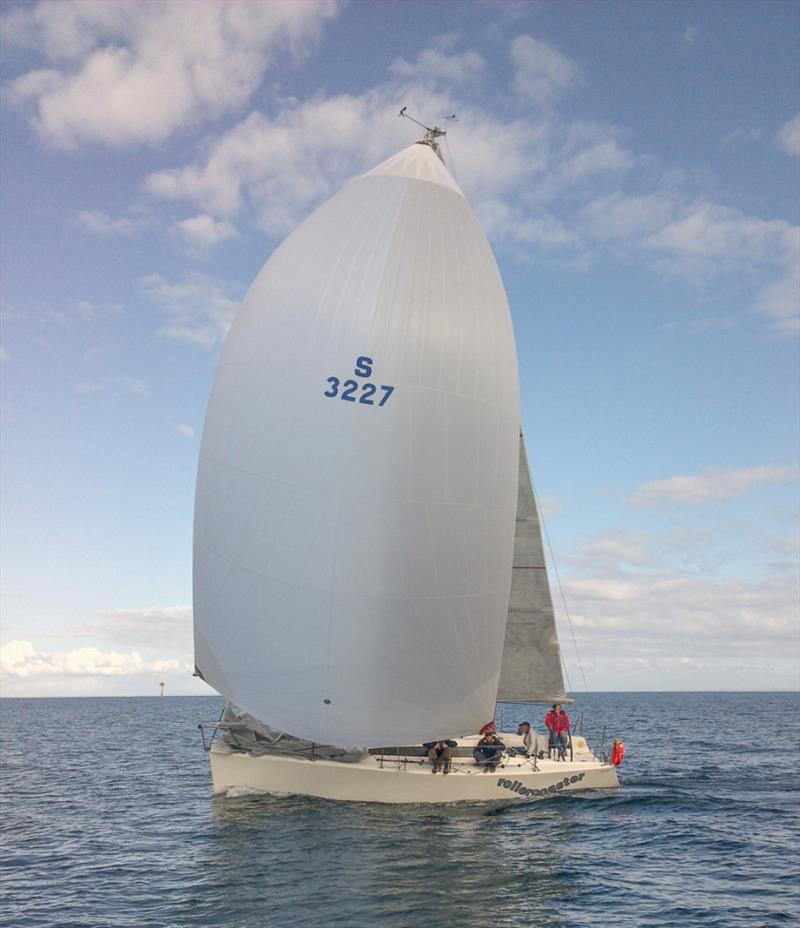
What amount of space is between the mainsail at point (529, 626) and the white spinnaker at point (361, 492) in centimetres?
423

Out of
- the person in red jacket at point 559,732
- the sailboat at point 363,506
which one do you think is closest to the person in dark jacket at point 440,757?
the sailboat at point 363,506

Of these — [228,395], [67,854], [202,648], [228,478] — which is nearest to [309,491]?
[228,478]

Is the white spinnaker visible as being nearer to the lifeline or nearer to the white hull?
the white hull

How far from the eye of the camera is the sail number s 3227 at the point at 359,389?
56.4ft

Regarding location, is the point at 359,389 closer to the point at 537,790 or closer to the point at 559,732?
the point at 537,790

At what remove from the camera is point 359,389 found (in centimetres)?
1723

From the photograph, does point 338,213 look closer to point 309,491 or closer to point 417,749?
point 309,491

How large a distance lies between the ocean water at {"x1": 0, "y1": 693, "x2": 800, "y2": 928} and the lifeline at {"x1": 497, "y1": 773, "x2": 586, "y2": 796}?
0.96 feet

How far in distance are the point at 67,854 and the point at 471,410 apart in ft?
41.0

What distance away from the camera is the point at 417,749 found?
20672mm

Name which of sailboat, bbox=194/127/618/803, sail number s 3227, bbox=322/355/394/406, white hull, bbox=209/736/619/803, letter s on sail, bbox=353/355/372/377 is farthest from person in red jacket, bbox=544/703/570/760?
letter s on sail, bbox=353/355/372/377

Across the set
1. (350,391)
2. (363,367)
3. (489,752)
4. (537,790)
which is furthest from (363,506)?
(537,790)

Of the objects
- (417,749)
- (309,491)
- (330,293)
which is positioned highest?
(330,293)

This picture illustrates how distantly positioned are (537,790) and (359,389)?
34.0 ft
